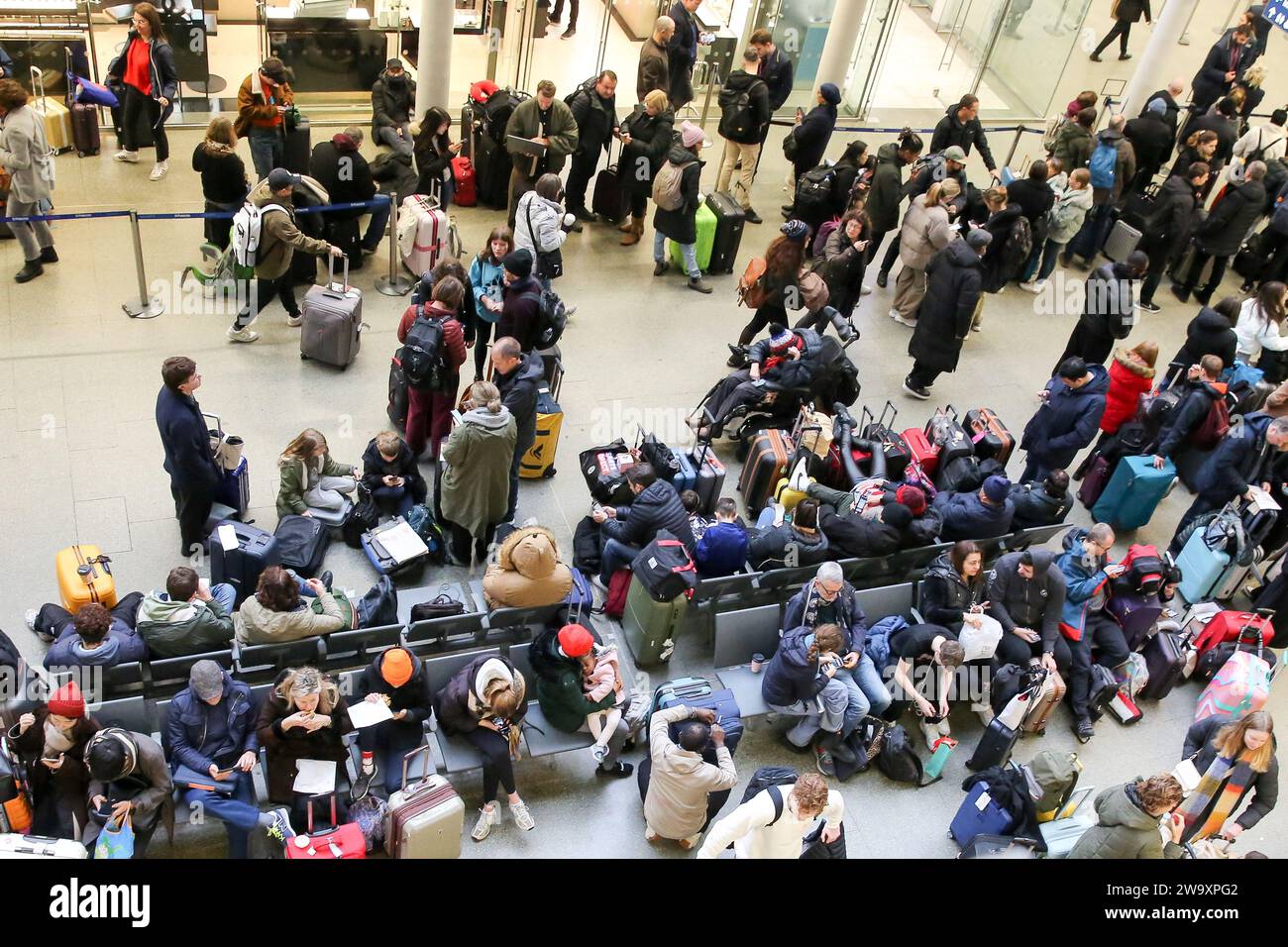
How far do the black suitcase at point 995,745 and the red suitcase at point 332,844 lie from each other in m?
3.92

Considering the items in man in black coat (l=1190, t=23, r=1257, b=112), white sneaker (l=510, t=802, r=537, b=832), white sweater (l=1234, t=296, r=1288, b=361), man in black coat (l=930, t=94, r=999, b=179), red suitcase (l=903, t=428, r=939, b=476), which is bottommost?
white sneaker (l=510, t=802, r=537, b=832)

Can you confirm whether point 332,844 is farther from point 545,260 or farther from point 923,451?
point 545,260

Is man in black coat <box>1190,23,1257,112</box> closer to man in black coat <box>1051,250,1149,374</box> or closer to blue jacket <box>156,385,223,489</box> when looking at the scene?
man in black coat <box>1051,250,1149,374</box>

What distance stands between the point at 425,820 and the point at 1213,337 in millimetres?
7828

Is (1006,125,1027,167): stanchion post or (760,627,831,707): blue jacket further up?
(1006,125,1027,167): stanchion post

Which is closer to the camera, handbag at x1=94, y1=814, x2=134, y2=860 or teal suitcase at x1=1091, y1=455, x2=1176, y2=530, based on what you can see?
handbag at x1=94, y1=814, x2=134, y2=860

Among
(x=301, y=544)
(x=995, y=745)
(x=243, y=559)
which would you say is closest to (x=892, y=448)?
(x=995, y=745)

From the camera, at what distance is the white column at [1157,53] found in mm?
14992

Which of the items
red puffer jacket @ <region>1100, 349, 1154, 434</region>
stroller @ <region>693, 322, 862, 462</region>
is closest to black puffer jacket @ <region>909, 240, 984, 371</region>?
stroller @ <region>693, 322, 862, 462</region>

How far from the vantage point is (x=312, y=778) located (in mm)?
6547

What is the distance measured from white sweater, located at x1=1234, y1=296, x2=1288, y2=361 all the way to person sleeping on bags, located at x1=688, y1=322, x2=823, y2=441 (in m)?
4.10

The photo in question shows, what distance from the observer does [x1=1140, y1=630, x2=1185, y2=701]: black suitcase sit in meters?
8.52

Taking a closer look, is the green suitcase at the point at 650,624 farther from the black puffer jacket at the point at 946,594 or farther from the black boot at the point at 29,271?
the black boot at the point at 29,271

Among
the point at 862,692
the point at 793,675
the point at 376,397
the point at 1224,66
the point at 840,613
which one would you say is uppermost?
the point at 1224,66
